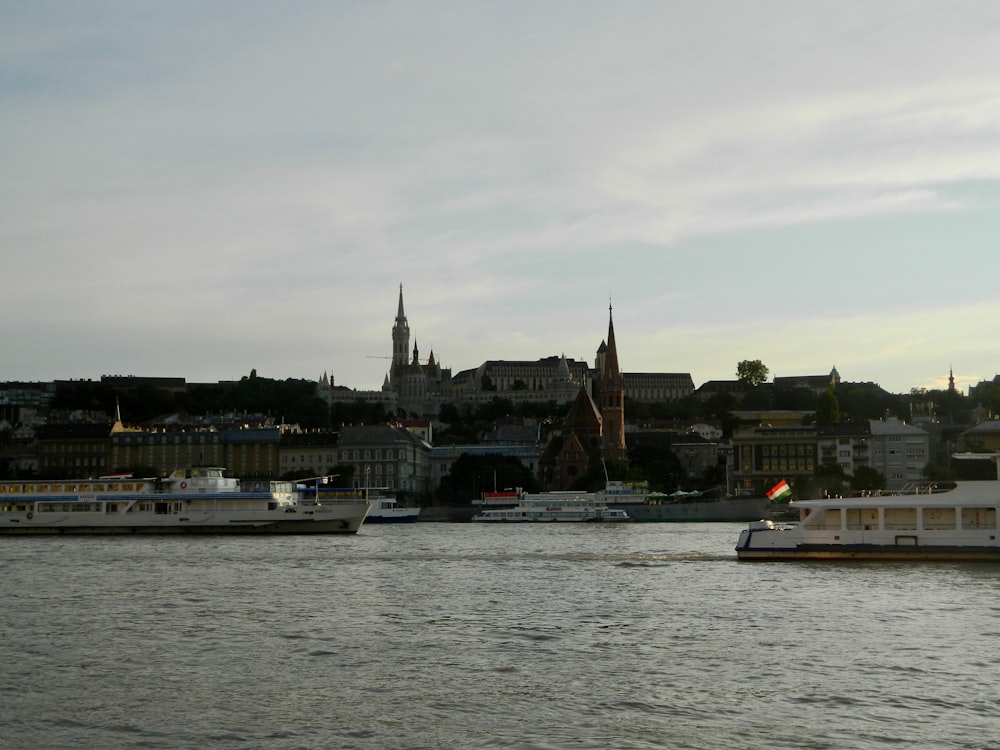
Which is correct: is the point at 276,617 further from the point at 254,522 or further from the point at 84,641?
the point at 254,522

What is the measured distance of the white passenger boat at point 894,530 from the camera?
163 ft

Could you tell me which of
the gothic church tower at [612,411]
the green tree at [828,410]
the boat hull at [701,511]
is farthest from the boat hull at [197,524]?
the green tree at [828,410]

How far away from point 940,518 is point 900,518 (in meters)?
1.39

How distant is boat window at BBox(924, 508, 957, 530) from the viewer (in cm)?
5034

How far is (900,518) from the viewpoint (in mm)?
51125

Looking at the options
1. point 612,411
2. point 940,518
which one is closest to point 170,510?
point 940,518

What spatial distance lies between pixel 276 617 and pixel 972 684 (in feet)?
57.6

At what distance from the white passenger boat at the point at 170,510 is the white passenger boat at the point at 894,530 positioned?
34.7 m

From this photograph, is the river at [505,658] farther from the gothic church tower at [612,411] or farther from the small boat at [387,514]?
the gothic church tower at [612,411]

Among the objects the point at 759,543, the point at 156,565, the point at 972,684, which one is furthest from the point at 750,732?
the point at 156,565

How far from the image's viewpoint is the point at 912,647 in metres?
29.1

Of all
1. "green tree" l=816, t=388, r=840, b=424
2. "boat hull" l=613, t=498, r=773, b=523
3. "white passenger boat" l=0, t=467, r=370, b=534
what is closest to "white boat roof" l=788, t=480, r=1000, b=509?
"white passenger boat" l=0, t=467, r=370, b=534

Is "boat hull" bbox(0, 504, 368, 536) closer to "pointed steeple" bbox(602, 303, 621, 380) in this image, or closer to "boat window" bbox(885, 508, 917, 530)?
"boat window" bbox(885, 508, 917, 530)

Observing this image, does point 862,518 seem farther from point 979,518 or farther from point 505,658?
point 505,658
